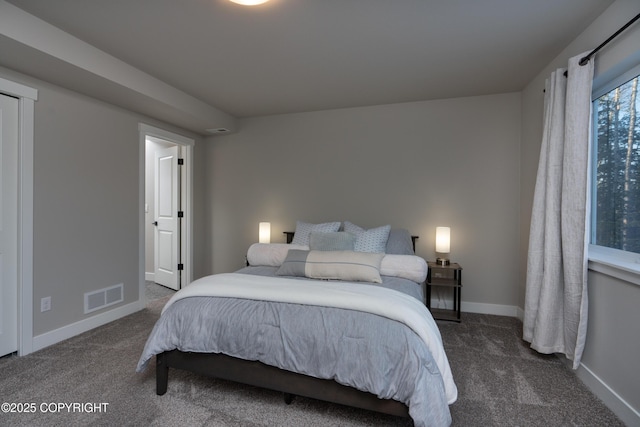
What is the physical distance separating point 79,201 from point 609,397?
167 inches

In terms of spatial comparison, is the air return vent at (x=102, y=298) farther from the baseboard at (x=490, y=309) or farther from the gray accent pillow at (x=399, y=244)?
the baseboard at (x=490, y=309)

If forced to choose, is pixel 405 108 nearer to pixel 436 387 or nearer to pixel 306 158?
pixel 306 158

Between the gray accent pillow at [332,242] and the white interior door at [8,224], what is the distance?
2397 mm

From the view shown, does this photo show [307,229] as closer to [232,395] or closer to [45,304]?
[232,395]

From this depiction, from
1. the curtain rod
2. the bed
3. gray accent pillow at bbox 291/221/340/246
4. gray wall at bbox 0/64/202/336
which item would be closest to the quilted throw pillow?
gray accent pillow at bbox 291/221/340/246

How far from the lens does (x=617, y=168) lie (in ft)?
6.92

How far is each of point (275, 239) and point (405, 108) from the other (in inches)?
92.3

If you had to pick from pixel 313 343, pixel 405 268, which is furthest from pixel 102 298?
pixel 405 268

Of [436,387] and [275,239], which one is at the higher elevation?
[275,239]

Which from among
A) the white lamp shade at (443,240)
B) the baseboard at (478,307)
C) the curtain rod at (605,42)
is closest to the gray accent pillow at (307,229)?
the white lamp shade at (443,240)

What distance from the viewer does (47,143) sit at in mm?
2602

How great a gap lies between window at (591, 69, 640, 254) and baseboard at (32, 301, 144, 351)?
14.2 feet

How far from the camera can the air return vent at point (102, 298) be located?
116 inches

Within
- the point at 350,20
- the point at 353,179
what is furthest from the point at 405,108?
the point at 350,20
